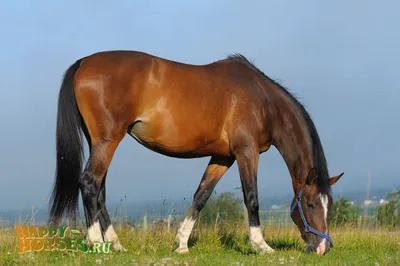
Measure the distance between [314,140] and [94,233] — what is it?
380cm

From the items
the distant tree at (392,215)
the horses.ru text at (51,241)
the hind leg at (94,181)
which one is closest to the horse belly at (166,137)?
the hind leg at (94,181)

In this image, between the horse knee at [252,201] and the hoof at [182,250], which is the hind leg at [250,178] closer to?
the horse knee at [252,201]

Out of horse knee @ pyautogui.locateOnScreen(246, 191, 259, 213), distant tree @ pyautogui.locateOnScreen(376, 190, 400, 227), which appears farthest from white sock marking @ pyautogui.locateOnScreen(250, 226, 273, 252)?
distant tree @ pyautogui.locateOnScreen(376, 190, 400, 227)

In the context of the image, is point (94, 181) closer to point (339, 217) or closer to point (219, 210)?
point (219, 210)

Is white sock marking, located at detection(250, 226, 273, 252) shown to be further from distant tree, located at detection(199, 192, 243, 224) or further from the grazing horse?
distant tree, located at detection(199, 192, 243, 224)

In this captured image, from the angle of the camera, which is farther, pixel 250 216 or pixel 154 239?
pixel 154 239

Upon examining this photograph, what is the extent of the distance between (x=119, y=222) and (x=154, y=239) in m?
1.10

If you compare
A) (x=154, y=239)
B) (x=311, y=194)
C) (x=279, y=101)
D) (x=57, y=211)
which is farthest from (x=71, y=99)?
(x=311, y=194)

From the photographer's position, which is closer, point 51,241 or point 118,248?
point 51,241

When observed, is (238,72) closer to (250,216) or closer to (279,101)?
(279,101)

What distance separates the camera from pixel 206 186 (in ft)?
27.2

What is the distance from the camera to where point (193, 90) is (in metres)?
7.64

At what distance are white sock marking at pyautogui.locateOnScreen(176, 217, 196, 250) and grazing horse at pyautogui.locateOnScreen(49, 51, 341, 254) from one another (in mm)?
16

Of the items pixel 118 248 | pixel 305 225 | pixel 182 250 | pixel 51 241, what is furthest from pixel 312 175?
pixel 51 241
